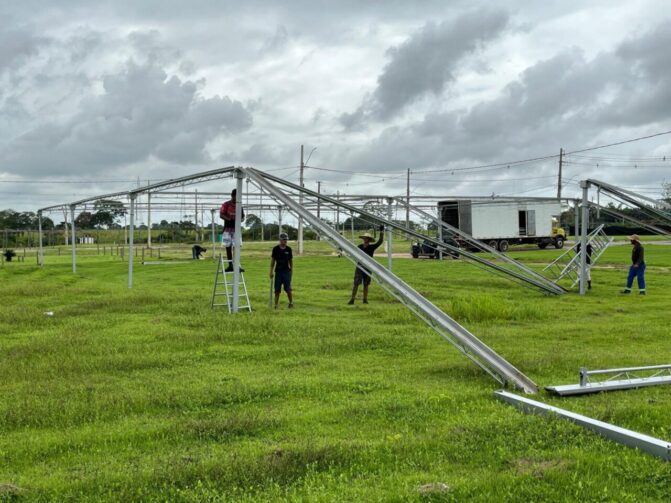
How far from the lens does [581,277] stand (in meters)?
17.8

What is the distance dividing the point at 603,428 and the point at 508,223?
3755cm

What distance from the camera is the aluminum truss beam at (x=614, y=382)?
21.4 ft

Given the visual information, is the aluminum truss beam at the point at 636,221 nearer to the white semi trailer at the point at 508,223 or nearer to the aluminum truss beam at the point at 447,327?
the aluminum truss beam at the point at 447,327

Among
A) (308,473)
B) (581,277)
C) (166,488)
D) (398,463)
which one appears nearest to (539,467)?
(398,463)

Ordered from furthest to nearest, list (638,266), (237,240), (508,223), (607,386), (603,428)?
(508,223), (638,266), (237,240), (607,386), (603,428)

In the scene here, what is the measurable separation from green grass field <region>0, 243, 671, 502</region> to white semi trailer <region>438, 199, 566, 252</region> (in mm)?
26660

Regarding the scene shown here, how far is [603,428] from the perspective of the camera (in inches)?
202

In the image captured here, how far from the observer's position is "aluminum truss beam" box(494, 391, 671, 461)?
4668mm

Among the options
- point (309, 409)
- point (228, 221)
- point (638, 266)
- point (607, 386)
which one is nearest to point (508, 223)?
point (638, 266)

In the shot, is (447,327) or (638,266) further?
(638,266)

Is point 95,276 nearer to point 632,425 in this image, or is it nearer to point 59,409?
point 59,409

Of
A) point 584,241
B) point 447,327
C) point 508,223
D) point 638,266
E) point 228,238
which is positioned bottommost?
point 447,327

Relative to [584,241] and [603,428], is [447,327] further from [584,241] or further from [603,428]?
[584,241]

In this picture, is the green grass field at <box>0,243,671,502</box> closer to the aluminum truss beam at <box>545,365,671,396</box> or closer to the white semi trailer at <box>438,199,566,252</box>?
the aluminum truss beam at <box>545,365,671,396</box>
